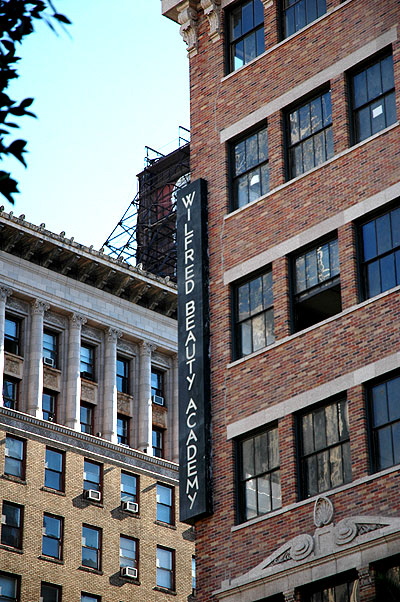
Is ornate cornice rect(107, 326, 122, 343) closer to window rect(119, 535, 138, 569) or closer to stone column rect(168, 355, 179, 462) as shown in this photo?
stone column rect(168, 355, 179, 462)

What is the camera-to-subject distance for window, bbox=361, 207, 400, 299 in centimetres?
2914

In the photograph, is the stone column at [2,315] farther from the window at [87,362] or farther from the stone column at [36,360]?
the window at [87,362]

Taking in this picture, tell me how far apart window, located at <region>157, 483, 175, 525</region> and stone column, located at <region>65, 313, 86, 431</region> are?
18.1ft

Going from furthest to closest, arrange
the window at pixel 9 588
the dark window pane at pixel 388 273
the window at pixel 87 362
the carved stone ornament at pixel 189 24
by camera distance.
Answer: the window at pixel 87 362 → the window at pixel 9 588 → the carved stone ornament at pixel 189 24 → the dark window pane at pixel 388 273

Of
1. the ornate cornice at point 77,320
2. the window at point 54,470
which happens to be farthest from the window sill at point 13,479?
the ornate cornice at point 77,320

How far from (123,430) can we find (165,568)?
6.89 meters

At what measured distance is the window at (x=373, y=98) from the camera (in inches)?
1209

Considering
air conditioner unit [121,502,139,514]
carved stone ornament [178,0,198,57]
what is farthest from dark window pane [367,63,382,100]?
air conditioner unit [121,502,139,514]

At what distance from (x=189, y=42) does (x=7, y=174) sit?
2291 cm

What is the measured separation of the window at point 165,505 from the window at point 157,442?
181 cm

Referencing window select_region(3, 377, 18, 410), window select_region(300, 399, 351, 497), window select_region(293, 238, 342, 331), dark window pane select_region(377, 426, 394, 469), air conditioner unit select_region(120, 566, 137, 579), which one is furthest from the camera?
window select_region(3, 377, 18, 410)

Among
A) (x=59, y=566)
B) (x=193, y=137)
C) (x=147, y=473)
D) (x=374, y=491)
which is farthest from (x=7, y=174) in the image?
(x=147, y=473)

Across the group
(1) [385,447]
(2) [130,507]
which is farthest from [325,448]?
(2) [130,507]

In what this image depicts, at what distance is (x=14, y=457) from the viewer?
2317 inches
